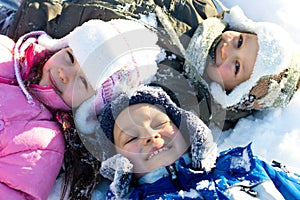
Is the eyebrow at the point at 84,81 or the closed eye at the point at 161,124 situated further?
the eyebrow at the point at 84,81

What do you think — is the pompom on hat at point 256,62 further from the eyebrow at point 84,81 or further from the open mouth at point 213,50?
the eyebrow at point 84,81

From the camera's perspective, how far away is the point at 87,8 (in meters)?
1.54

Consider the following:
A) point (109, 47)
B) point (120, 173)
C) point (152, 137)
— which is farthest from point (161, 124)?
point (109, 47)

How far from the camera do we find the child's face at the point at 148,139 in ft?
3.99

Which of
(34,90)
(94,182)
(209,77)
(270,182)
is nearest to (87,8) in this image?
(34,90)

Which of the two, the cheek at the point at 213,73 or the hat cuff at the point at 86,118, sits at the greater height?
the cheek at the point at 213,73

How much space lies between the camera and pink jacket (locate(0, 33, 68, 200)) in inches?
49.9

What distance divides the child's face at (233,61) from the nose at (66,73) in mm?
401

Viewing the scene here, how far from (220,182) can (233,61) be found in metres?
0.41

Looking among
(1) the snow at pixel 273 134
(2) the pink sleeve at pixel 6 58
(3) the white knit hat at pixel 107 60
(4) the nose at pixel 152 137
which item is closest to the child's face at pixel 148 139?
(4) the nose at pixel 152 137

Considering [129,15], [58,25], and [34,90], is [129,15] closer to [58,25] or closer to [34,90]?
[58,25]

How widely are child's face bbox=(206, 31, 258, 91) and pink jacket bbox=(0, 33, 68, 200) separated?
0.45 meters

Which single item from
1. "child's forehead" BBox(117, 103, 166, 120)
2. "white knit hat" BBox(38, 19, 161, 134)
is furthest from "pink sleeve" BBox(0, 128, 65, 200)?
"child's forehead" BBox(117, 103, 166, 120)

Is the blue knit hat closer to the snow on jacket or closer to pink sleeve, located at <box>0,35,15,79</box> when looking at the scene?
the snow on jacket
